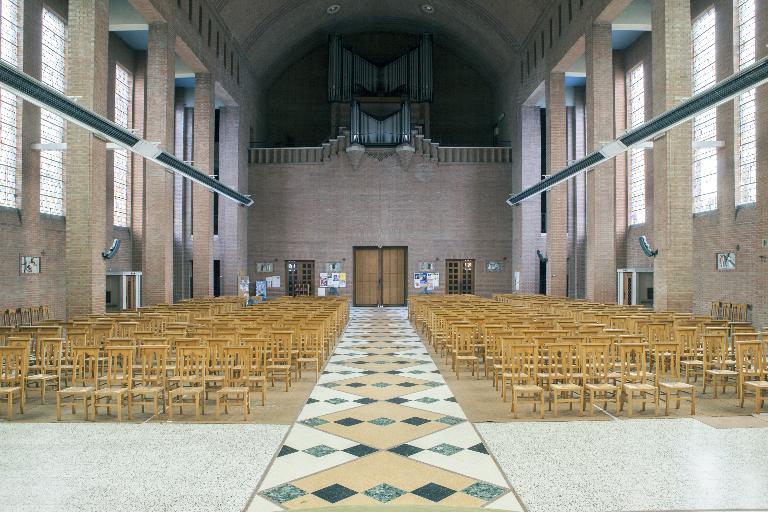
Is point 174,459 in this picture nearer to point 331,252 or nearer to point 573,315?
point 573,315

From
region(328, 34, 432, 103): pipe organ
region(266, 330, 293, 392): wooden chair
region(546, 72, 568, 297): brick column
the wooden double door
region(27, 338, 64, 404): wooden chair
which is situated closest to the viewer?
region(27, 338, 64, 404): wooden chair

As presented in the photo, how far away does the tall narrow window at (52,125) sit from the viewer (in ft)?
61.5

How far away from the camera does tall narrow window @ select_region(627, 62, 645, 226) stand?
956 inches

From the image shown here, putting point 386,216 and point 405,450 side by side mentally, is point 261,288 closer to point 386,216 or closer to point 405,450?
point 386,216

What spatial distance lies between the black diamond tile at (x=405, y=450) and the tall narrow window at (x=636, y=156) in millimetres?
21267

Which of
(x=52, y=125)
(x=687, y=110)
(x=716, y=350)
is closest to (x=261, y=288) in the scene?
(x=52, y=125)

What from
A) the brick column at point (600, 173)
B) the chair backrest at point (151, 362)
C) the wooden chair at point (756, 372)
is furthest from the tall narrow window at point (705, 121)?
the chair backrest at point (151, 362)

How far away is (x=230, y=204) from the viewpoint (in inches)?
1110

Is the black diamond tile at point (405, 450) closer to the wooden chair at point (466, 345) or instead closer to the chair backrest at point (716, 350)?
the wooden chair at point (466, 345)

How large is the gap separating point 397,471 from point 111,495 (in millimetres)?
2114

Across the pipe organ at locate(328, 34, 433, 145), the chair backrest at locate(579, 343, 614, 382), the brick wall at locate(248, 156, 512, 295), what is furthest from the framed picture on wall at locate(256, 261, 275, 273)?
the chair backrest at locate(579, 343, 614, 382)

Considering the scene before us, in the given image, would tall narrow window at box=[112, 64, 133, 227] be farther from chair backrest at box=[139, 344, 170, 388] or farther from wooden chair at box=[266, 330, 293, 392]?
chair backrest at box=[139, 344, 170, 388]

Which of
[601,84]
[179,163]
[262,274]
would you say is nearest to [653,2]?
[601,84]

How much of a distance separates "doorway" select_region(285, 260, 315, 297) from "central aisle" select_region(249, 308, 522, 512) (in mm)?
21010
